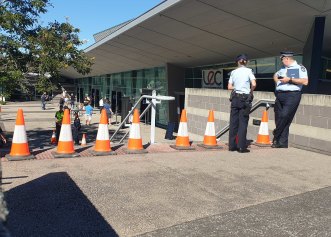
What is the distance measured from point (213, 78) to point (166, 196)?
62.7ft

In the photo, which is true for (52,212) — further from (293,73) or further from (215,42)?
(215,42)

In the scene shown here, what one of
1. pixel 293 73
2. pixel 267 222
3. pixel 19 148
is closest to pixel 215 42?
pixel 293 73

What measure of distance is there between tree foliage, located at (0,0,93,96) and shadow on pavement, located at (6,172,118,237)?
19.3 ft

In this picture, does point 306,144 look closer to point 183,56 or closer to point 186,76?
point 183,56

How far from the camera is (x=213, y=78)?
2273 centimetres

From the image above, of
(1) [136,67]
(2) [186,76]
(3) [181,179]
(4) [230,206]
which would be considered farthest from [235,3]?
(1) [136,67]

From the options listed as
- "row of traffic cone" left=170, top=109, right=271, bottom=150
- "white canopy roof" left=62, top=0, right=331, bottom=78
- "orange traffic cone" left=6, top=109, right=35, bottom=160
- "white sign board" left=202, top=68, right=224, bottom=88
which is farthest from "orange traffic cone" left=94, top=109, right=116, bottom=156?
"white sign board" left=202, top=68, right=224, bottom=88

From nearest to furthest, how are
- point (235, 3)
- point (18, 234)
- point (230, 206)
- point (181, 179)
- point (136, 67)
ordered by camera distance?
1. point (18, 234)
2. point (230, 206)
3. point (181, 179)
4. point (235, 3)
5. point (136, 67)

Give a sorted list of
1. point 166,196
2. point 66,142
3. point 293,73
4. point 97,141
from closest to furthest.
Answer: point 166,196, point 66,142, point 97,141, point 293,73

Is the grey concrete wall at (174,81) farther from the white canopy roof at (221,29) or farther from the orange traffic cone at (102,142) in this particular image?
the orange traffic cone at (102,142)

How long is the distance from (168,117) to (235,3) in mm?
14460

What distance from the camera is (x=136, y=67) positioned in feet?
101

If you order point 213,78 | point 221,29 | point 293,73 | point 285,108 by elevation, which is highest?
point 221,29

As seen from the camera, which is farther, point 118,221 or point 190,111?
point 190,111
